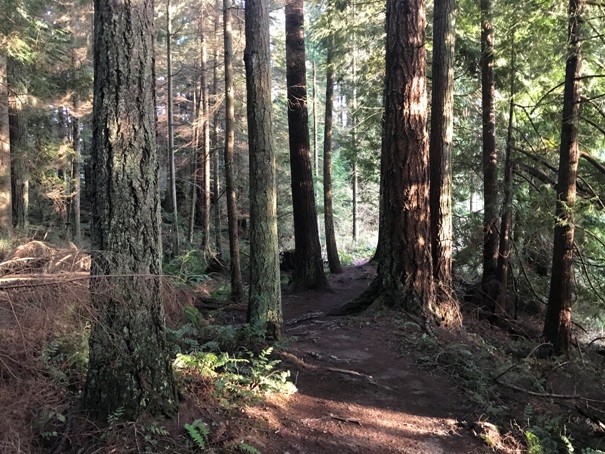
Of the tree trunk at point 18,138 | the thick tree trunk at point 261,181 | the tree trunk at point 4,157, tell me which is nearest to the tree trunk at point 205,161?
the tree trunk at point 18,138

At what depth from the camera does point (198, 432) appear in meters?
3.72

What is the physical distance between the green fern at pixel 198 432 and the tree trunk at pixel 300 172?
27.5 ft

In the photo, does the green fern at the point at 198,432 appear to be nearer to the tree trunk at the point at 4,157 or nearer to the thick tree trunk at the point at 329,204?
the tree trunk at the point at 4,157

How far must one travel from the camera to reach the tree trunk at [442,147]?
8484 millimetres

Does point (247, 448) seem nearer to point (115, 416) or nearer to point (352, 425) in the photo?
point (115, 416)

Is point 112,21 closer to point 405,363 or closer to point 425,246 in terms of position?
point 405,363

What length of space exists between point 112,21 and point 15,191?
13.3m

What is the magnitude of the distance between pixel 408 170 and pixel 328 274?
8.11 metres

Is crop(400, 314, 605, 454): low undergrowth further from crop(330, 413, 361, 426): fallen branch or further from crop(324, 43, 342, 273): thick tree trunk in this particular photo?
crop(324, 43, 342, 273): thick tree trunk

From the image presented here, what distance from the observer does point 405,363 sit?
6.36 meters

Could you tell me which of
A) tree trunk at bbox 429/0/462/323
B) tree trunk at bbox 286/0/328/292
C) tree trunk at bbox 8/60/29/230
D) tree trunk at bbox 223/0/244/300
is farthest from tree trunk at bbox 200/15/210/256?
tree trunk at bbox 429/0/462/323

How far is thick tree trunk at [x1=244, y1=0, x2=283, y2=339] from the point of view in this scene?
21.9ft

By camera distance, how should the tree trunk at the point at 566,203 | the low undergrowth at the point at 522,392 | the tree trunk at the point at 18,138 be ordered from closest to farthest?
the low undergrowth at the point at 522,392 → the tree trunk at the point at 566,203 → the tree trunk at the point at 18,138

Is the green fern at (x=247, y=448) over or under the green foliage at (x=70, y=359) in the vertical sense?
under
